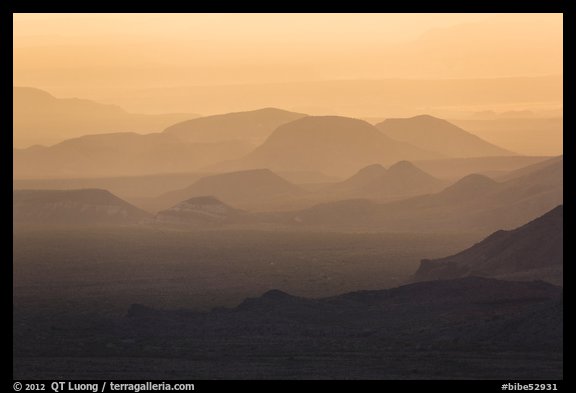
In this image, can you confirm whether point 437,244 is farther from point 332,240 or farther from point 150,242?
point 150,242

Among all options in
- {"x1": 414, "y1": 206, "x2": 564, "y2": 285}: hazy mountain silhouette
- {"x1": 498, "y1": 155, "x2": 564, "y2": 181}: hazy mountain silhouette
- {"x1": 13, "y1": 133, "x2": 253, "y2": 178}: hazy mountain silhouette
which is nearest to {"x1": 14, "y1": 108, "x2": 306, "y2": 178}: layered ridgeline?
{"x1": 13, "y1": 133, "x2": 253, "y2": 178}: hazy mountain silhouette

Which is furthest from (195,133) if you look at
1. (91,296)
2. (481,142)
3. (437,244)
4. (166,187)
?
(91,296)

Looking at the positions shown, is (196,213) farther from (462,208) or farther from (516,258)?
(516,258)

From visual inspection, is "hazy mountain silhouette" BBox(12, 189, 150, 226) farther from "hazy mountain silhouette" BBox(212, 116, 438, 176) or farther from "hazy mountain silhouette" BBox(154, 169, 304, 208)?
"hazy mountain silhouette" BBox(212, 116, 438, 176)

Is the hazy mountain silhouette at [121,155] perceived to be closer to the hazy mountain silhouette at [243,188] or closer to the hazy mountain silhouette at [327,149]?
the hazy mountain silhouette at [327,149]

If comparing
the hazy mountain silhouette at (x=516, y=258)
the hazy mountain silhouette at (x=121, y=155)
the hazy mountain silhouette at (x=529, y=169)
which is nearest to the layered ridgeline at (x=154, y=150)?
the hazy mountain silhouette at (x=121, y=155)

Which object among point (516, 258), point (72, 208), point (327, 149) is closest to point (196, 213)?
point (72, 208)
